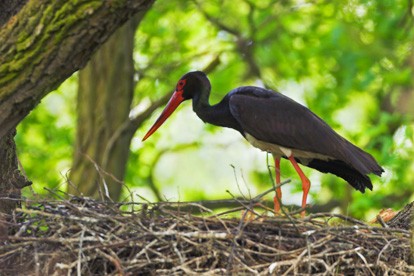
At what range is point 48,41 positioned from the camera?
5.54m

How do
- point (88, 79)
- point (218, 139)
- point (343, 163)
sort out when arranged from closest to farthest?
point (343, 163) → point (88, 79) → point (218, 139)

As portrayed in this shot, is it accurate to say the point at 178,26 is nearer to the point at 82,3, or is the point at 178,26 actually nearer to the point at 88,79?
the point at 88,79

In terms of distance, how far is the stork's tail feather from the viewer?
798cm

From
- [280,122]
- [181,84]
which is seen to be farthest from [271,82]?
[280,122]

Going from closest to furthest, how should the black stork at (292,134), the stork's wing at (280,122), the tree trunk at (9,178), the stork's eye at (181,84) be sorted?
the tree trunk at (9,178) < the black stork at (292,134) < the stork's wing at (280,122) < the stork's eye at (181,84)

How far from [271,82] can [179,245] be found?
348 inches

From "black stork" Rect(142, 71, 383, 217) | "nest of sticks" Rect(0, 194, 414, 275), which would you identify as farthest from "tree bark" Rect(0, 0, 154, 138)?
"black stork" Rect(142, 71, 383, 217)

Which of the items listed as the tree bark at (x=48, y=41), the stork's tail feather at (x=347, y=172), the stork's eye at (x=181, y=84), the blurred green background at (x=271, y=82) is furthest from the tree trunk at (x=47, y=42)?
the blurred green background at (x=271, y=82)

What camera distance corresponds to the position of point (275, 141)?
27.3 feet

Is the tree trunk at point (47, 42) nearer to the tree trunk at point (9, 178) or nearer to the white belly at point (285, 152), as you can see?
the tree trunk at point (9, 178)

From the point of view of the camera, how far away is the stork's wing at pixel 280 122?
8.10 m

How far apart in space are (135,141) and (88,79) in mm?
2919

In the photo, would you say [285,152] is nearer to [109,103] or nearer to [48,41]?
[48,41]

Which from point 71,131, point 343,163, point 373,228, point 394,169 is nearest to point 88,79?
point 71,131
